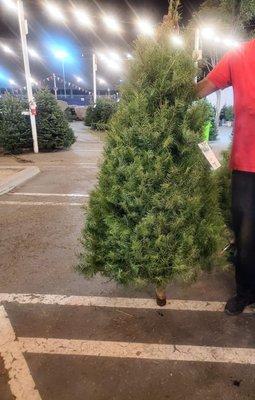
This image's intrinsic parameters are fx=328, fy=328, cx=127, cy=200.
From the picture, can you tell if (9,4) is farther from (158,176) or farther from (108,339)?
(108,339)

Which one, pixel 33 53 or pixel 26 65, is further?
pixel 33 53

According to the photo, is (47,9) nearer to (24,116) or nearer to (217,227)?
(24,116)

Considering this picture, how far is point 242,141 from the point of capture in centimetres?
248

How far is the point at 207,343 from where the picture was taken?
2512 millimetres

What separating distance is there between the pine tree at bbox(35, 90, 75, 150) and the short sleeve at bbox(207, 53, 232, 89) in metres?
9.19

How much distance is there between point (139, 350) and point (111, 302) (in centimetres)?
67

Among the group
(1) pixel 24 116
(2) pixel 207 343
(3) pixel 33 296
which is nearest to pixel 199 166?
(2) pixel 207 343

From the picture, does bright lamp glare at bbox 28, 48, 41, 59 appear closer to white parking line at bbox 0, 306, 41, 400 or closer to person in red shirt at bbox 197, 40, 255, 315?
person in red shirt at bbox 197, 40, 255, 315

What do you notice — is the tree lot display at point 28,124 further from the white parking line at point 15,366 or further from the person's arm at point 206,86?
the person's arm at point 206,86

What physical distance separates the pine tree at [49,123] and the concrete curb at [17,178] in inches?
115

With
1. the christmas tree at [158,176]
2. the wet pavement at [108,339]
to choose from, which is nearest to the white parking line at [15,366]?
the wet pavement at [108,339]

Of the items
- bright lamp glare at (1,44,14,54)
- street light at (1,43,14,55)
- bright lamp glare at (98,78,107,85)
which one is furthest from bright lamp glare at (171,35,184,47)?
bright lamp glare at (98,78,107,85)

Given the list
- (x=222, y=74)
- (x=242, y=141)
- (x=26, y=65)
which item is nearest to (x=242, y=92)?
(x=222, y=74)

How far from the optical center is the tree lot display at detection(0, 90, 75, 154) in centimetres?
1058
